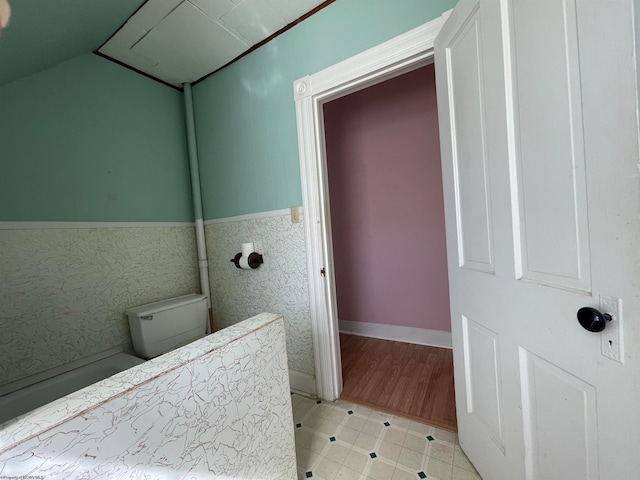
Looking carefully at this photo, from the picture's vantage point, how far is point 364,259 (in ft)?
8.04

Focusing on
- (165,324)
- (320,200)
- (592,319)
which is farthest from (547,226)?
(165,324)

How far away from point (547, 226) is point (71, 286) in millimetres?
2212

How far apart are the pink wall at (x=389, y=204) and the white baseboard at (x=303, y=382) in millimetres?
1011

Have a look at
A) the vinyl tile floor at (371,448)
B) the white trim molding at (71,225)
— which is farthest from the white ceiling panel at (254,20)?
the vinyl tile floor at (371,448)

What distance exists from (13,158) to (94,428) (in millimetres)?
1569

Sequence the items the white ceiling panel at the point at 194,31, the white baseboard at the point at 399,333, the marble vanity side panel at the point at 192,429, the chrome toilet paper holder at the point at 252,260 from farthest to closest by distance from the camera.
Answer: the white baseboard at the point at 399,333
the chrome toilet paper holder at the point at 252,260
the white ceiling panel at the point at 194,31
the marble vanity side panel at the point at 192,429

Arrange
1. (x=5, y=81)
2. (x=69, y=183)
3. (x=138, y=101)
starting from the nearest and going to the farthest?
(x=5, y=81) < (x=69, y=183) < (x=138, y=101)

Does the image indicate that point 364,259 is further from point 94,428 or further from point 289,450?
point 94,428

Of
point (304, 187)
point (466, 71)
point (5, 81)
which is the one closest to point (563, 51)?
point (466, 71)

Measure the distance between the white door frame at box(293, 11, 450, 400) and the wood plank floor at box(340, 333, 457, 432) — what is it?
232 millimetres

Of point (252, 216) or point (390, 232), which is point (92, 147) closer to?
point (252, 216)

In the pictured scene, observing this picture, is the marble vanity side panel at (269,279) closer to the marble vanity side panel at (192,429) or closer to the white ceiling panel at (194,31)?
the marble vanity side panel at (192,429)

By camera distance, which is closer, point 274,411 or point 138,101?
point 274,411

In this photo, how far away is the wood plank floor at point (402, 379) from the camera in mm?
1422
